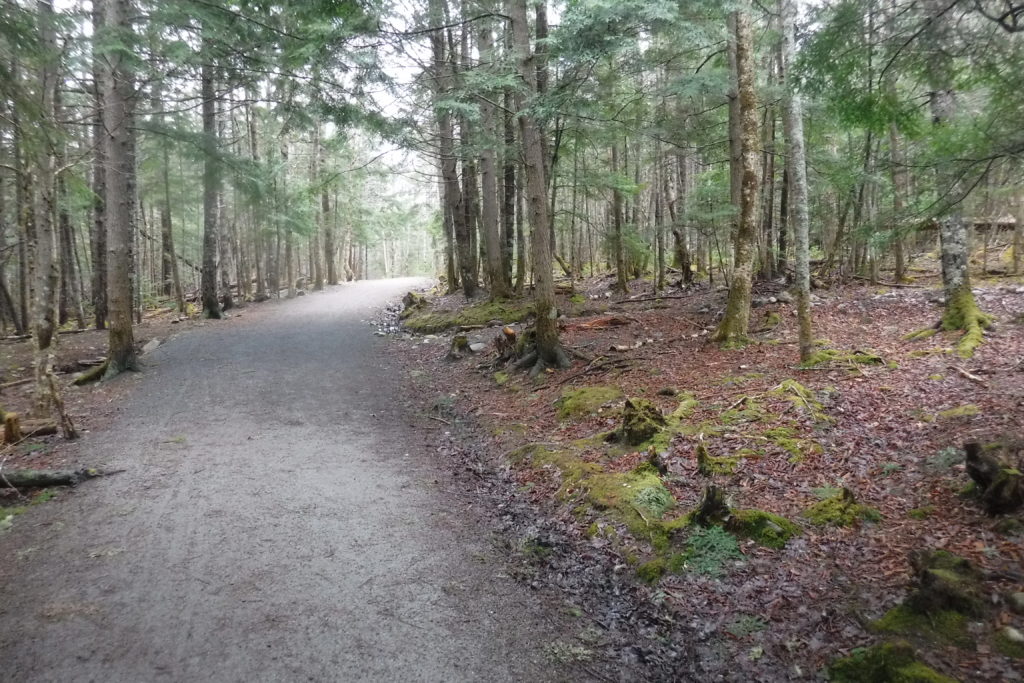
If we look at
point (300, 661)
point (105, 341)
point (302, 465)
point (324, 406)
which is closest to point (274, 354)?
point (324, 406)

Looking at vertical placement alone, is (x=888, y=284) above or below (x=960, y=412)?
above

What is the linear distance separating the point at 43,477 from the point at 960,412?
34.5 ft

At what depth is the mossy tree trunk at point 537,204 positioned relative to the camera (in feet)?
32.3

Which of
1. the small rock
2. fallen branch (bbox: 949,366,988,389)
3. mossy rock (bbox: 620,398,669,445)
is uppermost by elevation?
fallen branch (bbox: 949,366,988,389)

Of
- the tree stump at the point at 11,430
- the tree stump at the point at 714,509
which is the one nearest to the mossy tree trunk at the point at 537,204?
the tree stump at the point at 714,509

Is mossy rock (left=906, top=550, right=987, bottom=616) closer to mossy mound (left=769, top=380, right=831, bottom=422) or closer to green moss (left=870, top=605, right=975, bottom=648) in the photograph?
green moss (left=870, top=605, right=975, bottom=648)

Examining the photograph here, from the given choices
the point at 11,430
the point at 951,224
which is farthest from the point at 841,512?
the point at 11,430

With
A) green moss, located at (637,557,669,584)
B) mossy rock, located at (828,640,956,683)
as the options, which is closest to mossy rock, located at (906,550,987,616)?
mossy rock, located at (828,640,956,683)

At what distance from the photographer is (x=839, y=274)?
1680cm

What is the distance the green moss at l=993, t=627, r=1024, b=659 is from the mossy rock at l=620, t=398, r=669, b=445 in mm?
3960

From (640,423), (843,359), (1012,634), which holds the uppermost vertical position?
(843,359)

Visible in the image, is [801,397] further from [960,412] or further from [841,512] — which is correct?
[841,512]

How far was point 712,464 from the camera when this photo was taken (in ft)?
19.9

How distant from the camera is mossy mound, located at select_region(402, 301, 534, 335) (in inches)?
622
